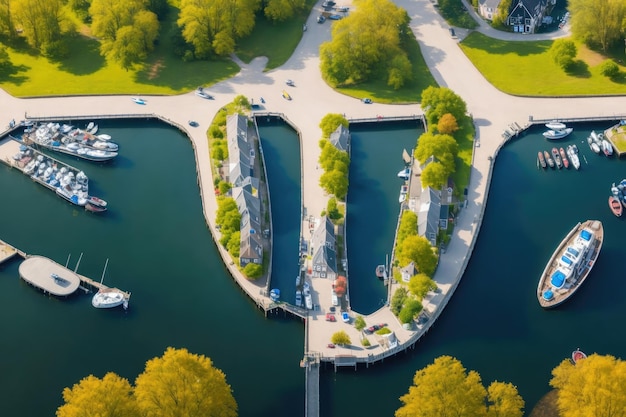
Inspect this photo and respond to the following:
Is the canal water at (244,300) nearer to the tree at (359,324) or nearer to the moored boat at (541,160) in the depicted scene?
the moored boat at (541,160)

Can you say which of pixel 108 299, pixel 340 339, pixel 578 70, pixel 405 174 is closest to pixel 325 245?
pixel 340 339

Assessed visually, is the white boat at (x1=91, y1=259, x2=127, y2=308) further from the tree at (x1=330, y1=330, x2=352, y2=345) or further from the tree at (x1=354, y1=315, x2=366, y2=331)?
the tree at (x1=354, y1=315, x2=366, y2=331)

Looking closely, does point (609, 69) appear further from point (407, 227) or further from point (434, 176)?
point (407, 227)

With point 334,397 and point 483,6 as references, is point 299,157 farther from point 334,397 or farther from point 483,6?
point 483,6

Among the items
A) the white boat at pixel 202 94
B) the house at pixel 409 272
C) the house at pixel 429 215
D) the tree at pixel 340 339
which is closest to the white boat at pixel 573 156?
the house at pixel 429 215

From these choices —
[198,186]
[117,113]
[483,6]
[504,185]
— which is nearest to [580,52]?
[483,6]

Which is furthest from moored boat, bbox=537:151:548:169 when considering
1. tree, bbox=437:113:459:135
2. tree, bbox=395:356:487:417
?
tree, bbox=395:356:487:417
